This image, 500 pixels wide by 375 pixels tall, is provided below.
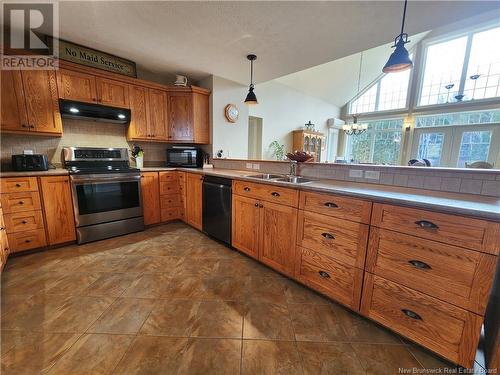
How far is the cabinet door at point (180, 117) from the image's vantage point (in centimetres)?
341

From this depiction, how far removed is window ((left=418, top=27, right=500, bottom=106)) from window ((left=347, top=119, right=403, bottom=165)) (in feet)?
3.56

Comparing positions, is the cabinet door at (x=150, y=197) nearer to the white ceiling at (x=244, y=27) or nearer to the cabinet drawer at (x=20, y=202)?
the cabinet drawer at (x=20, y=202)

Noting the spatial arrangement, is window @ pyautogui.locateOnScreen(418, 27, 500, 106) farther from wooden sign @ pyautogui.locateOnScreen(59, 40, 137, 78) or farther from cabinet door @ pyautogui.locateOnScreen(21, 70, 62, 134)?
cabinet door @ pyautogui.locateOnScreen(21, 70, 62, 134)

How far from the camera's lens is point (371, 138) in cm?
797

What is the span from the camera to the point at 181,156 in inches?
137

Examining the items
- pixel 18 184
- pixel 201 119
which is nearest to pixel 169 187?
pixel 201 119

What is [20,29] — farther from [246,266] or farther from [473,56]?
[473,56]

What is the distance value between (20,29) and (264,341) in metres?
3.96

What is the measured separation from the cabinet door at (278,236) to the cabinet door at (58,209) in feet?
7.63

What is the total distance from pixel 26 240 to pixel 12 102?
152 centimetres

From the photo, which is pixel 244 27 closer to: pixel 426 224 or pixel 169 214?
pixel 426 224

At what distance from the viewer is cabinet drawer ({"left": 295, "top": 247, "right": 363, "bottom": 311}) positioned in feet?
4.89

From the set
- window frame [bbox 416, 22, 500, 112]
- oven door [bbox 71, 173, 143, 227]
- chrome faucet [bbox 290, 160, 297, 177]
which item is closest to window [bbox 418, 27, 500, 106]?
window frame [bbox 416, 22, 500, 112]

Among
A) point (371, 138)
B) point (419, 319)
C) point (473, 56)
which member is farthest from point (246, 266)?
point (473, 56)
